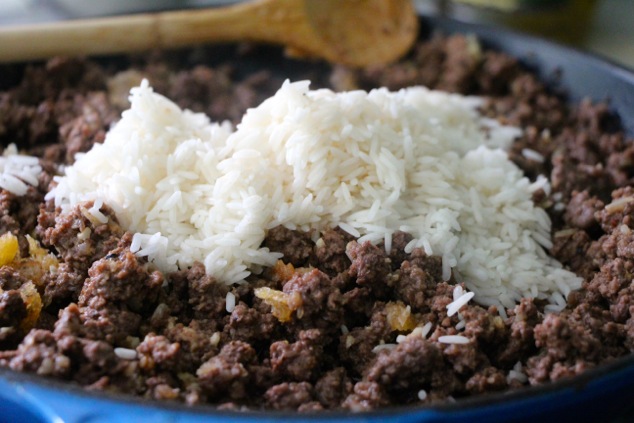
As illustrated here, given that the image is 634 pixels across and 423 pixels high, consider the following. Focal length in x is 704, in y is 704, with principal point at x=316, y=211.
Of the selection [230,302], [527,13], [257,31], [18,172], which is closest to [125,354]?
[230,302]

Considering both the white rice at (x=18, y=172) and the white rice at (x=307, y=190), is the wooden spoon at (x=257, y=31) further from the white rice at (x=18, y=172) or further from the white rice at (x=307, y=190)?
the white rice at (x=307, y=190)

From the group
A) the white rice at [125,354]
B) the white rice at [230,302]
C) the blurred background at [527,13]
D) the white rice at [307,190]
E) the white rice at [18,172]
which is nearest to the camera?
the white rice at [125,354]

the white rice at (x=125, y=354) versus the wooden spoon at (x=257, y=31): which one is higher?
the wooden spoon at (x=257, y=31)

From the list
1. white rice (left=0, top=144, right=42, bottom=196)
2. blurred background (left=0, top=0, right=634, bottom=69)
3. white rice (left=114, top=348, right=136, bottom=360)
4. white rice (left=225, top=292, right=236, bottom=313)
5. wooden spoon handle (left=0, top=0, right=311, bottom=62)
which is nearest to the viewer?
white rice (left=114, top=348, right=136, bottom=360)

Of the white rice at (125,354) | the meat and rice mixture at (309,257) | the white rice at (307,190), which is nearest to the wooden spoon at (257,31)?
the meat and rice mixture at (309,257)

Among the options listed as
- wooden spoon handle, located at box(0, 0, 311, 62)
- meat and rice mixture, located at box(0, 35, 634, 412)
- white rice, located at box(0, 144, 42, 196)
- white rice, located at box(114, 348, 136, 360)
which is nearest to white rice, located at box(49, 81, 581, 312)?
meat and rice mixture, located at box(0, 35, 634, 412)

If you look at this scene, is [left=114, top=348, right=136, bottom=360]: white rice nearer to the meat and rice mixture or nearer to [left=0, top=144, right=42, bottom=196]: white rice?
the meat and rice mixture

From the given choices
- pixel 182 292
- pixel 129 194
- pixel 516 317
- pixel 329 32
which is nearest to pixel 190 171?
pixel 129 194
